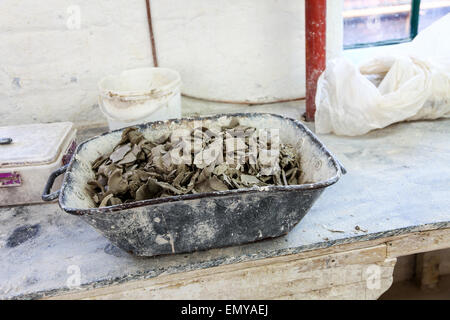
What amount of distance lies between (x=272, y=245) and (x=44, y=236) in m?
0.91

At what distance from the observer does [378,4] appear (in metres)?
3.15

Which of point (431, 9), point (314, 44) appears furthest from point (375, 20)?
point (314, 44)

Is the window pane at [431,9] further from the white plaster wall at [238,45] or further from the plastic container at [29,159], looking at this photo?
the plastic container at [29,159]

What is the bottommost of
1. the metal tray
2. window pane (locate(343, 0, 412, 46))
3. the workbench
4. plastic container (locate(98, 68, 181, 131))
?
the workbench

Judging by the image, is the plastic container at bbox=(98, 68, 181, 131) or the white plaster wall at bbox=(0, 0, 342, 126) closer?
the plastic container at bbox=(98, 68, 181, 131)

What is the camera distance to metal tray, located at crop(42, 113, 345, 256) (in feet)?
4.12

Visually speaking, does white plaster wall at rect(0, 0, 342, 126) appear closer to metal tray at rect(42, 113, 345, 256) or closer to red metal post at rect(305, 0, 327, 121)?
red metal post at rect(305, 0, 327, 121)

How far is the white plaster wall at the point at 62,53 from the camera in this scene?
95.7 inches

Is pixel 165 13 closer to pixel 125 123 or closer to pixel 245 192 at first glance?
pixel 125 123

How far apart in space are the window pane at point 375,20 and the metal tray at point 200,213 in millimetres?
2018

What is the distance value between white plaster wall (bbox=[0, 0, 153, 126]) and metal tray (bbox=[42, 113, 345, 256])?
122 cm

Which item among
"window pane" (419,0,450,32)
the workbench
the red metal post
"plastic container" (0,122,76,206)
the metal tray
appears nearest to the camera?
the metal tray

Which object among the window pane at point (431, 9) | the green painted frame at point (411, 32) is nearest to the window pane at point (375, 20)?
the green painted frame at point (411, 32)

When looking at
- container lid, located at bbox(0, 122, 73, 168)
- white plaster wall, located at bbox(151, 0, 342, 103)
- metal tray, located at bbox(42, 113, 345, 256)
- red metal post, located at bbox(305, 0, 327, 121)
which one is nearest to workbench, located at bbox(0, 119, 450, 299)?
metal tray, located at bbox(42, 113, 345, 256)
